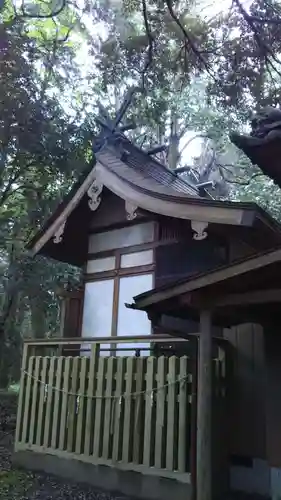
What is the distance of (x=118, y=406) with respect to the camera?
20.5 ft

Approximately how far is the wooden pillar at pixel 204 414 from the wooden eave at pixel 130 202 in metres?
1.75

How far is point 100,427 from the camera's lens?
6395mm

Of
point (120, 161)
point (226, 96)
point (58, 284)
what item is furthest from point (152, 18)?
point (58, 284)

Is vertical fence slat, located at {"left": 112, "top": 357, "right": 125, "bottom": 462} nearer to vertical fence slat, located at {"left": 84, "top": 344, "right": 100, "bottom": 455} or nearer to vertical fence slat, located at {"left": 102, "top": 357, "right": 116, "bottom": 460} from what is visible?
vertical fence slat, located at {"left": 102, "top": 357, "right": 116, "bottom": 460}

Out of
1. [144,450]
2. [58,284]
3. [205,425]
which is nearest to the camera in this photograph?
[205,425]

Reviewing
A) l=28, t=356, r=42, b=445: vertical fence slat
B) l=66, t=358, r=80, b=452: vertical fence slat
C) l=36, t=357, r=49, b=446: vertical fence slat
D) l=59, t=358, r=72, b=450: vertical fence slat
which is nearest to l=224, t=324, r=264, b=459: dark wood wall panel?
l=66, t=358, r=80, b=452: vertical fence slat

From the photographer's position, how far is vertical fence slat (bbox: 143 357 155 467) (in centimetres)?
578

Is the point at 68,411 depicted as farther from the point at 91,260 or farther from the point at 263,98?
the point at 263,98

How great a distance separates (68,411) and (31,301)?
453 centimetres

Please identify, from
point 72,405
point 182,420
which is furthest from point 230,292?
point 72,405

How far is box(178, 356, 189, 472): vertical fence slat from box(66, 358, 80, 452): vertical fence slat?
5.84 feet

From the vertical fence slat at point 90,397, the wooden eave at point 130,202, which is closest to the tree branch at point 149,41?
the wooden eave at point 130,202

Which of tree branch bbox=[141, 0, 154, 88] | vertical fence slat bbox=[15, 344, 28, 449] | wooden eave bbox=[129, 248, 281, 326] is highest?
tree branch bbox=[141, 0, 154, 88]

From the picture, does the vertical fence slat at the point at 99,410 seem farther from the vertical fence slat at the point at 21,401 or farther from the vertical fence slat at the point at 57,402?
the vertical fence slat at the point at 21,401
